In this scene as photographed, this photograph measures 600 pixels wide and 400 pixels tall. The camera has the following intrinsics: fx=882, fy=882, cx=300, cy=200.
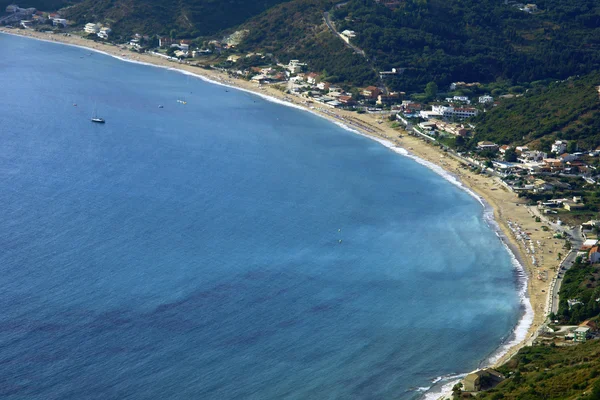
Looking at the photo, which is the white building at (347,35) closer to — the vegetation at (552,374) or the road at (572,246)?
the road at (572,246)

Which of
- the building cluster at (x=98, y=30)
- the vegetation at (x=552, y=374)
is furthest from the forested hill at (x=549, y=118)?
the building cluster at (x=98, y=30)

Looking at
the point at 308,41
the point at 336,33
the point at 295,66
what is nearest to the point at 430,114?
the point at 295,66

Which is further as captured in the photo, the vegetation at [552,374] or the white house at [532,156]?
the white house at [532,156]

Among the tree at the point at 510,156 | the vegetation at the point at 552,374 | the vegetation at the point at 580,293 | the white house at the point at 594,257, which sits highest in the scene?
the tree at the point at 510,156

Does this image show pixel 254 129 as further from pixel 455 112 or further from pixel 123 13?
pixel 123 13

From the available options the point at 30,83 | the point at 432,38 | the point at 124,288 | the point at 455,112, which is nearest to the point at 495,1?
the point at 432,38

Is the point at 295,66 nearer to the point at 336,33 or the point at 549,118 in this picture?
the point at 336,33
